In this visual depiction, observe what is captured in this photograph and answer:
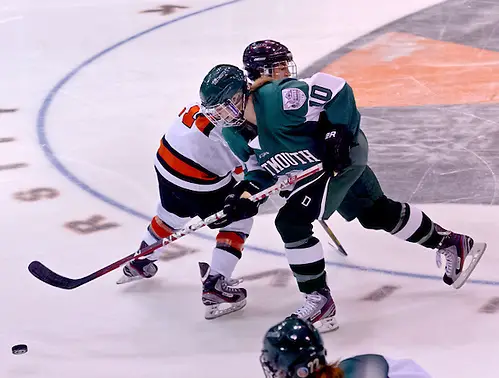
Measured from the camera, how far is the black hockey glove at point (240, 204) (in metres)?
3.03

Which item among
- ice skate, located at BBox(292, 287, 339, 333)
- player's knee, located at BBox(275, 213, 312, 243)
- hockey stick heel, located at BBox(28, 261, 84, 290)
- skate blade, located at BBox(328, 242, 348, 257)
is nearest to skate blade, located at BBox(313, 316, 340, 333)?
ice skate, located at BBox(292, 287, 339, 333)

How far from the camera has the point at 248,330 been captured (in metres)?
3.19

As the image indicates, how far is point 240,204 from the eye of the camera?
9.94 feet

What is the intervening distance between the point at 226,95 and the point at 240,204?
1.19 ft

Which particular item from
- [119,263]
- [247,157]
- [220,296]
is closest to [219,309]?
[220,296]

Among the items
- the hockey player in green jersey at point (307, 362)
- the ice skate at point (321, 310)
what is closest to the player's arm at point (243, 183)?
the ice skate at point (321, 310)

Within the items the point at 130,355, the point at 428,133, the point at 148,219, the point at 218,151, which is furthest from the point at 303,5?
the point at 130,355

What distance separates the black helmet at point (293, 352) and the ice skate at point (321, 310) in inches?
50.0

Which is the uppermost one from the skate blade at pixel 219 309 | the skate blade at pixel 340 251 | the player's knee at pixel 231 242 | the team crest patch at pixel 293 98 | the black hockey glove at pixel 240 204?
the team crest patch at pixel 293 98

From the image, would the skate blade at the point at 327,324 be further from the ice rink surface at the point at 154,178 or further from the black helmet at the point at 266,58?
the black helmet at the point at 266,58

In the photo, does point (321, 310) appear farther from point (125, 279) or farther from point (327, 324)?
point (125, 279)

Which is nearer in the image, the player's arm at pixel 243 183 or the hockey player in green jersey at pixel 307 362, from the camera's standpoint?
the hockey player in green jersey at pixel 307 362

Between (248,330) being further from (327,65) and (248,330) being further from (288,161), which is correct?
(327,65)

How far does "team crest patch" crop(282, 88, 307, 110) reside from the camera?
115 inches
